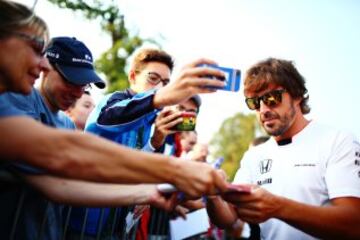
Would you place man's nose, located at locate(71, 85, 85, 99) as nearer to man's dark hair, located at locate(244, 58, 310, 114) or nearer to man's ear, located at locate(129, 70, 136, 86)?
man's ear, located at locate(129, 70, 136, 86)

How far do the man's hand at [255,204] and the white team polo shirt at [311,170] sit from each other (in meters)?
0.62

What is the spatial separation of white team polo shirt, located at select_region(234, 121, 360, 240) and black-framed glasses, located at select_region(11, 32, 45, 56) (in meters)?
2.09

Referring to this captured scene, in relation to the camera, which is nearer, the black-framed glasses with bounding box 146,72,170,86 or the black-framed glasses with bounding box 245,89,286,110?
the black-framed glasses with bounding box 245,89,286,110

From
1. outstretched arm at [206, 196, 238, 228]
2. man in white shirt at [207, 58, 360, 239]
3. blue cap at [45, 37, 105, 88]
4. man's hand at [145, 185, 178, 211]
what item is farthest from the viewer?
blue cap at [45, 37, 105, 88]

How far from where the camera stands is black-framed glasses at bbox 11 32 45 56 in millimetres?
2030

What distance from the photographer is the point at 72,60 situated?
3.30 metres

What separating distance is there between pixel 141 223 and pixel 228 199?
1513mm

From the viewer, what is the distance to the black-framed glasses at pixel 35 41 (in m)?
2.03

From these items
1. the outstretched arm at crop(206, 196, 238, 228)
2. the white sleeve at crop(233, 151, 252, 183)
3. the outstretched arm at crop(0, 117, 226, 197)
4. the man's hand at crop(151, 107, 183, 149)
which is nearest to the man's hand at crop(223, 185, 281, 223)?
the outstretched arm at crop(206, 196, 238, 228)

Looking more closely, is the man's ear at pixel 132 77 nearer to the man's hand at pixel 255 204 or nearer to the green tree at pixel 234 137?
the man's hand at pixel 255 204

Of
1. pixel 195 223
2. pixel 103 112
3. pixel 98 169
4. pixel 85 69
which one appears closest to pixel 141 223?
pixel 195 223

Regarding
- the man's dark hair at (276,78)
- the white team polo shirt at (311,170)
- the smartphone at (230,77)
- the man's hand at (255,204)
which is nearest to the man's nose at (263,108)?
the man's dark hair at (276,78)

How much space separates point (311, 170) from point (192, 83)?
1.35m

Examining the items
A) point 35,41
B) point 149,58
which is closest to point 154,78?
point 149,58
